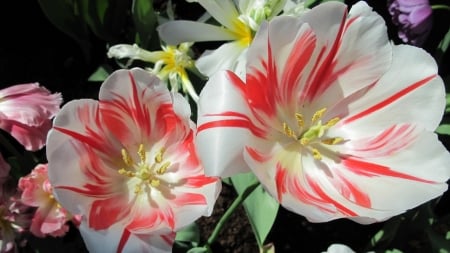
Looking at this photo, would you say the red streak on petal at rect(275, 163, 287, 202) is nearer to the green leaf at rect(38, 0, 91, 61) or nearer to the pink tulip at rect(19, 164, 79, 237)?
the pink tulip at rect(19, 164, 79, 237)

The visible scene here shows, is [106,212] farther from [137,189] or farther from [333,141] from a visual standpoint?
[333,141]

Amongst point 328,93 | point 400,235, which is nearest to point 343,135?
point 328,93

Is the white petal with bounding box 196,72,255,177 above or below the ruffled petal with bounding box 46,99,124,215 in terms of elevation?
above

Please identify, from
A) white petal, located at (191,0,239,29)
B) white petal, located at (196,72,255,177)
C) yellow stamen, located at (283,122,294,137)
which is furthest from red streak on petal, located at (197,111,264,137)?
white petal, located at (191,0,239,29)

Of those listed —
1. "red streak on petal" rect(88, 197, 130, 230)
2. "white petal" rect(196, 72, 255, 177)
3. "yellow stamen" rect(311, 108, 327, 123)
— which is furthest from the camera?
"yellow stamen" rect(311, 108, 327, 123)

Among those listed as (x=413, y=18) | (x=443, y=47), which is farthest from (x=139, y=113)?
(x=443, y=47)
